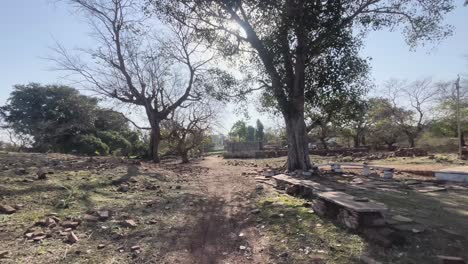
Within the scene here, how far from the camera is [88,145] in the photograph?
19.6 metres

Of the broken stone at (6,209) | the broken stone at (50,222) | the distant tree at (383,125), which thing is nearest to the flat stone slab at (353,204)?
the broken stone at (50,222)

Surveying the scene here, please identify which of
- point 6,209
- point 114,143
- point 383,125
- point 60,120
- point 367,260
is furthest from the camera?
point 383,125

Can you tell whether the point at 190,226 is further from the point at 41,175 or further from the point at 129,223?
the point at 41,175

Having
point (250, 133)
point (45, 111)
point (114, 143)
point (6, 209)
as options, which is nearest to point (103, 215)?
point (6, 209)

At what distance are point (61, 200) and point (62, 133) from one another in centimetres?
1769

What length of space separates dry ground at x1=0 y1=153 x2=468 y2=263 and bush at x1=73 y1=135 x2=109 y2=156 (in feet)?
44.0

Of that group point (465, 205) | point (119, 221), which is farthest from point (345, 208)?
point (119, 221)

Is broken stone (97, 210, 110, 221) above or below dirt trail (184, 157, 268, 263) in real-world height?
above

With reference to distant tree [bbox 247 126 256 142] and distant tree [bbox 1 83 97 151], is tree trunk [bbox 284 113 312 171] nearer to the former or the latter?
distant tree [bbox 1 83 97 151]

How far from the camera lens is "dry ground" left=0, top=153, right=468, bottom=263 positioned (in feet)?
10.9

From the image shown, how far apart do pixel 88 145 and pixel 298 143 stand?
50.2 ft

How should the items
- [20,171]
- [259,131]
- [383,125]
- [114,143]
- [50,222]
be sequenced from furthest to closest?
[259,131], [383,125], [114,143], [20,171], [50,222]

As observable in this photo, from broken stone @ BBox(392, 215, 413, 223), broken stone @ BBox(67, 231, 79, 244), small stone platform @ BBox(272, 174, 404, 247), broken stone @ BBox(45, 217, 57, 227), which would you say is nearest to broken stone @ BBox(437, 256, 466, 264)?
small stone platform @ BBox(272, 174, 404, 247)

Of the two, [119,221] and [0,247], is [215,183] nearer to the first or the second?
[119,221]
